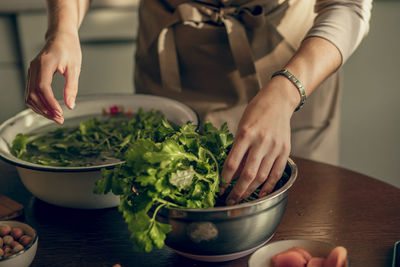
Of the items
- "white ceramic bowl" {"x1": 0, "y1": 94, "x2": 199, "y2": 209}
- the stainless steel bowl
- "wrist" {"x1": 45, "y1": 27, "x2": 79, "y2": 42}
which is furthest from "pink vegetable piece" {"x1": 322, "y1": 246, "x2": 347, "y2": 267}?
"wrist" {"x1": 45, "y1": 27, "x2": 79, "y2": 42}

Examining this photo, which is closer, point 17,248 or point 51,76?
point 17,248

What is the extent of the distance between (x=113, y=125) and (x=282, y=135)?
1.79ft

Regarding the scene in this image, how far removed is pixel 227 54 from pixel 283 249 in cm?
75

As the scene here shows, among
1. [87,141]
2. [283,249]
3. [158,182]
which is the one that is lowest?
[87,141]

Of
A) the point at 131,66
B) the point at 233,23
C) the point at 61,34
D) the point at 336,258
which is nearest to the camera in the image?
the point at 336,258

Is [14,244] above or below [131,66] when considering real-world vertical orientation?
above

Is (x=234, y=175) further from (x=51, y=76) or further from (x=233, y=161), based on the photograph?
(x=51, y=76)

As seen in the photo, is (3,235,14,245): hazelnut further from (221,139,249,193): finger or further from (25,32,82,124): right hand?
(221,139,249,193): finger

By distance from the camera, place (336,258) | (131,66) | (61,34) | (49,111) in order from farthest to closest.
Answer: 1. (131,66)
2. (61,34)
3. (49,111)
4. (336,258)

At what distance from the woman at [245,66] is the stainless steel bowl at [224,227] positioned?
6 cm

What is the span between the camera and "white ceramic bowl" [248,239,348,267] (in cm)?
77

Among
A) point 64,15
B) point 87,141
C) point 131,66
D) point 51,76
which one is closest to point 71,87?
point 51,76

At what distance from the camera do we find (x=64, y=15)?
1.26m

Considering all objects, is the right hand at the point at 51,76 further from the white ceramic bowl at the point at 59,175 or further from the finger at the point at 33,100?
the white ceramic bowl at the point at 59,175
